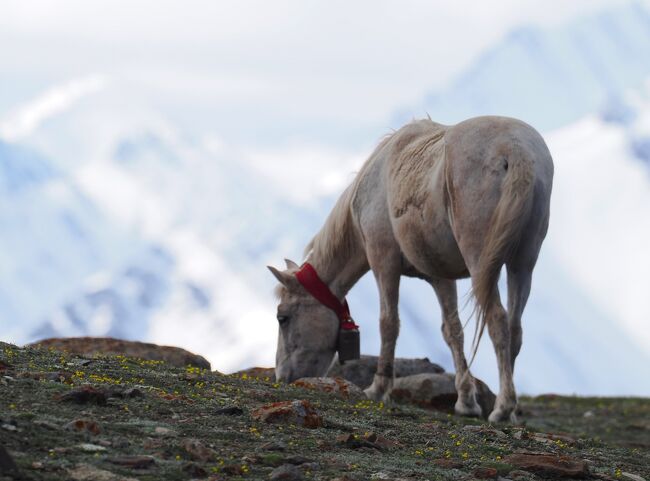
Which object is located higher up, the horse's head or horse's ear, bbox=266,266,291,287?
horse's ear, bbox=266,266,291,287

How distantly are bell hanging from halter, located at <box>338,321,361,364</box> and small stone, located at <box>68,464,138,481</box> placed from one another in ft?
24.8

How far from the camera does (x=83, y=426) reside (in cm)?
681

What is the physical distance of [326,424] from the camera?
8.30 metres

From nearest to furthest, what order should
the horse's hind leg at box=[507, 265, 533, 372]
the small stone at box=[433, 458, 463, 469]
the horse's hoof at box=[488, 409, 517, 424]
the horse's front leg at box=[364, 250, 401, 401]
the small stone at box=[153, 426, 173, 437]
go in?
the small stone at box=[153, 426, 173, 437] < the small stone at box=[433, 458, 463, 469] < the horse's hind leg at box=[507, 265, 533, 372] < the horse's hoof at box=[488, 409, 517, 424] < the horse's front leg at box=[364, 250, 401, 401]

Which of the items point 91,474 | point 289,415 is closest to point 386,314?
point 289,415

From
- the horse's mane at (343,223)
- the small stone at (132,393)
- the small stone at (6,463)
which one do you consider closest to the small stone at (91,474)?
the small stone at (6,463)

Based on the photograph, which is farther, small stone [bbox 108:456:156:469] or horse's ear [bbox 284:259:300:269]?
horse's ear [bbox 284:259:300:269]

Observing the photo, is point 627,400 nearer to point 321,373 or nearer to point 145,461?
point 321,373

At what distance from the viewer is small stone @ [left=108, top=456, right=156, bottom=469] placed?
6.20 meters

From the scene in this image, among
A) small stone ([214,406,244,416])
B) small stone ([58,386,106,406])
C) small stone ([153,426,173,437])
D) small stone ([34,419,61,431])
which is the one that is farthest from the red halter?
small stone ([34,419,61,431])

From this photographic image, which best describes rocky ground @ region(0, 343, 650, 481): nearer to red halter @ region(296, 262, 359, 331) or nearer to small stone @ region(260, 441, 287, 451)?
small stone @ region(260, 441, 287, 451)

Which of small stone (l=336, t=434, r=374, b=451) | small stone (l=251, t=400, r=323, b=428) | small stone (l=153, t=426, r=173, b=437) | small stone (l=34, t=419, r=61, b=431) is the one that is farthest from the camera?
small stone (l=251, t=400, r=323, b=428)

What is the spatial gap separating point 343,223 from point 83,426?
22.4ft

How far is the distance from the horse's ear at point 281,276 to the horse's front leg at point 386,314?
1.52m
